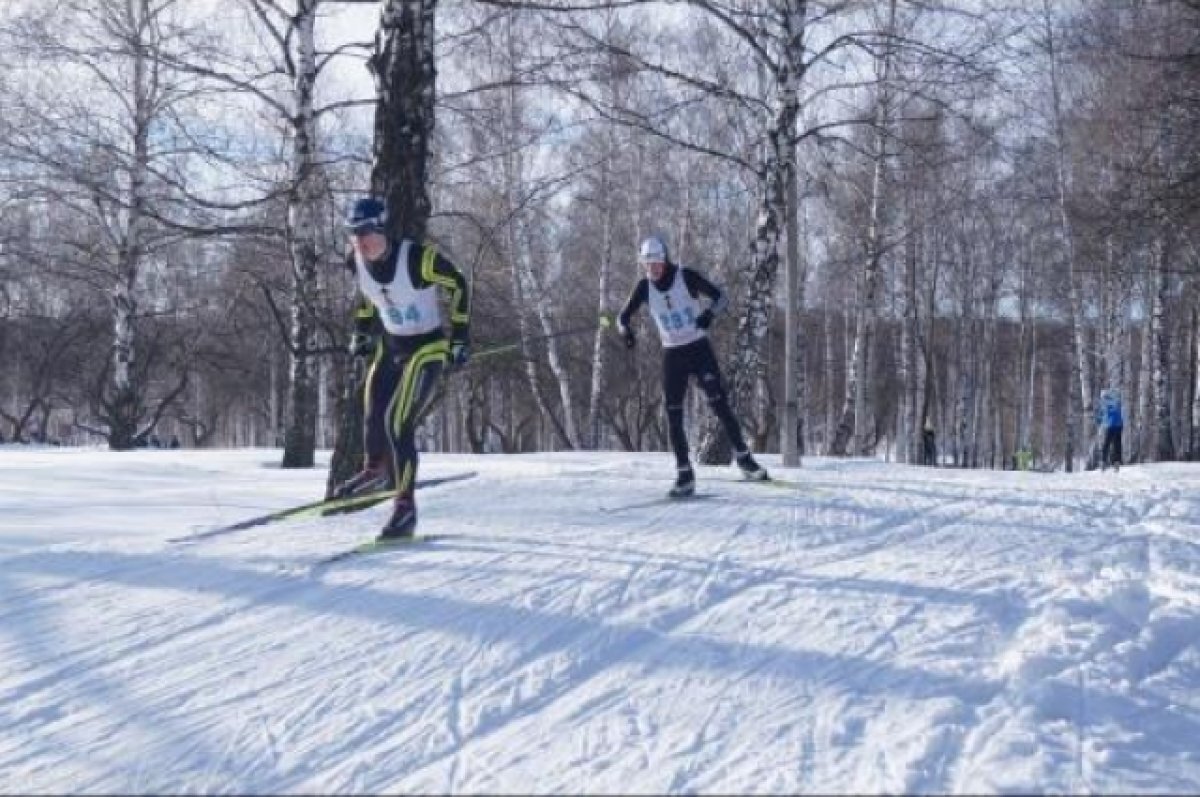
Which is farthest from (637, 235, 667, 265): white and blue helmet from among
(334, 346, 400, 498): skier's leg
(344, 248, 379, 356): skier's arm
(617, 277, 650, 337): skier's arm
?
(334, 346, 400, 498): skier's leg

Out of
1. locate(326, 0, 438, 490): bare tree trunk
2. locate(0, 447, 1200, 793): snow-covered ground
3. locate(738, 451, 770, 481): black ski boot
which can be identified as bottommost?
locate(0, 447, 1200, 793): snow-covered ground

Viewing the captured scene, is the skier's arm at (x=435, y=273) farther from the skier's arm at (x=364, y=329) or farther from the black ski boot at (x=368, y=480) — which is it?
the black ski boot at (x=368, y=480)

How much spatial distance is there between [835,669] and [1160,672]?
4.35ft

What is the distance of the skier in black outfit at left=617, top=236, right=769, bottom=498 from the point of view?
812 centimetres

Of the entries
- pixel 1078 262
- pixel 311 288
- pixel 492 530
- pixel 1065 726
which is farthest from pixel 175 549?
pixel 1078 262

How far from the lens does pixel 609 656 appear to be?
13.2 ft

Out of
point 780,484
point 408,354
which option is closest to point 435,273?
point 408,354

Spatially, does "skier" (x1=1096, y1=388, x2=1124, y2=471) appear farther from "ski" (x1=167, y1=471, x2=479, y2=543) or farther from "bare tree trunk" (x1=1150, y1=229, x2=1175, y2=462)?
"ski" (x1=167, y1=471, x2=479, y2=543)

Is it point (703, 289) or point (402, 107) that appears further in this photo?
point (402, 107)

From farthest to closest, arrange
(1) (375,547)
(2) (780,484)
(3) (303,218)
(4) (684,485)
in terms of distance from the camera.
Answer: (3) (303,218) → (2) (780,484) → (4) (684,485) → (1) (375,547)

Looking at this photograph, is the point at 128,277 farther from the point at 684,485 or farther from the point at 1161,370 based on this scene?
the point at 1161,370

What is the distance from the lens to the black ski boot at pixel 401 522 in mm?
6070

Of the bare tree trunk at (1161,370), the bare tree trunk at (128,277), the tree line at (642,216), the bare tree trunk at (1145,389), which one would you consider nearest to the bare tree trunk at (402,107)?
the tree line at (642,216)

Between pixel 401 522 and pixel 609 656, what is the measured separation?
243 centimetres
